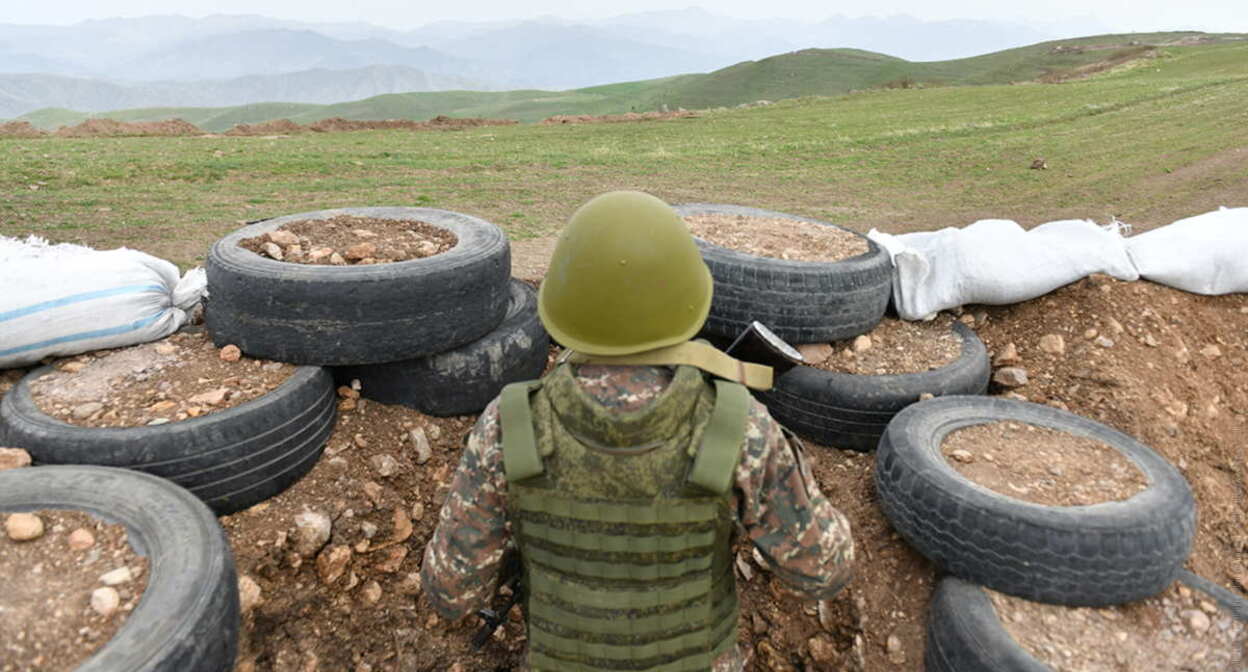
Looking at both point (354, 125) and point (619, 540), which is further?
point (354, 125)

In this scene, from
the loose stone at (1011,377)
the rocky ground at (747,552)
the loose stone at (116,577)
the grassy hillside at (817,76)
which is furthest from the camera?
the grassy hillside at (817,76)

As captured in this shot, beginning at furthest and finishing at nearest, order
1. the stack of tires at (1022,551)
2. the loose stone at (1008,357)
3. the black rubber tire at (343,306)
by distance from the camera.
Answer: the loose stone at (1008,357), the black rubber tire at (343,306), the stack of tires at (1022,551)

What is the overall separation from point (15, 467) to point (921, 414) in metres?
4.34

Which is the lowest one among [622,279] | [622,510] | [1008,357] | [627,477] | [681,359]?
[1008,357]

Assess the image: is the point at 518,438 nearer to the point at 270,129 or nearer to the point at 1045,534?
the point at 1045,534

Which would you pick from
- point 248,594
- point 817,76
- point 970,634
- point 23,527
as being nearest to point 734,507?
point 970,634

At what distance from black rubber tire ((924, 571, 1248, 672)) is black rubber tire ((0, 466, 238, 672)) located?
2.80 metres

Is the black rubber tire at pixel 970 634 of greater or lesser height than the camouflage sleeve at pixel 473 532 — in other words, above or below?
below

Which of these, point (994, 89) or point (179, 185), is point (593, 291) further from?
point (994, 89)

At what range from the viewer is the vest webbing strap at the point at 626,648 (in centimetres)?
226

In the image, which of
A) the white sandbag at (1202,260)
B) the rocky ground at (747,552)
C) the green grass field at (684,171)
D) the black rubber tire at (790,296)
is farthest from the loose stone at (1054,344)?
→ the green grass field at (684,171)

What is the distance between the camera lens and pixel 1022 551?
307 centimetres

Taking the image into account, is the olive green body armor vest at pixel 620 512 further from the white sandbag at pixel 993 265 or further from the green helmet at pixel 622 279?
the white sandbag at pixel 993 265

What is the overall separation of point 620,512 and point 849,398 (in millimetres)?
2536
